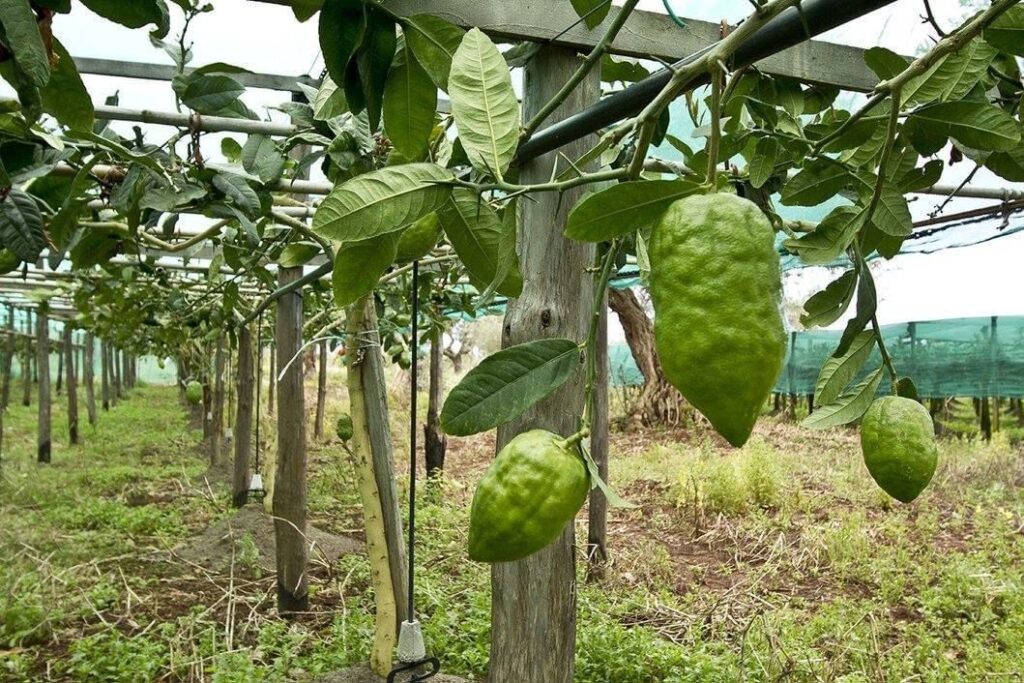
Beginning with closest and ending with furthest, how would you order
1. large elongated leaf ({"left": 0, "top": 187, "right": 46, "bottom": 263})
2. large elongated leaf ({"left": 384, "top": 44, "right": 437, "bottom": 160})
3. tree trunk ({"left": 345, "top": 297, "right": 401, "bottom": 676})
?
1. large elongated leaf ({"left": 384, "top": 44, "right": 437, "bottom": 160})
2. large elongated leaf ({"left": 0, "top": 187, "right": 46, "bottom": 263})
3. tree trunk ({"left": 345, "top": 297, "right": 401, "bottom": 676})

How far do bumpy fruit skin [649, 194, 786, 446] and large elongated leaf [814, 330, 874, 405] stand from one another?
1.05 ft

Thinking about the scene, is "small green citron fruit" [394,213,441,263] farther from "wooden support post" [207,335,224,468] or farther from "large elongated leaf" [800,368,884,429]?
"wooden support post" [207,335,224,468]

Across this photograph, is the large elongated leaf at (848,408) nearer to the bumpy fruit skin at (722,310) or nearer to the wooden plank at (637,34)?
the bumpy fruit skin at (722,310)

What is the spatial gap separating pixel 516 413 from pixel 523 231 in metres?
0.59

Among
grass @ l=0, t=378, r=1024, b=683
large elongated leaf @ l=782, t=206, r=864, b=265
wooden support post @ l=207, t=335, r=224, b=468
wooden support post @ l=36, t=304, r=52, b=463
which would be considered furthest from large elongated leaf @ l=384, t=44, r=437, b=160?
wooden support post @ l=36, t=304, r=52, b=463

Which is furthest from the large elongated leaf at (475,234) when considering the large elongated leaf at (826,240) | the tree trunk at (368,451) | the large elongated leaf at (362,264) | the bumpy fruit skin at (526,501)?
the tree trunk at (368,451)

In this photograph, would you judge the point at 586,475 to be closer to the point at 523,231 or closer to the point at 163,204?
the point at 523,231

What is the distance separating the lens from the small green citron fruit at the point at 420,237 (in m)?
0.69

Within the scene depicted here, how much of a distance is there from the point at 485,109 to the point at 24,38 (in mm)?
296

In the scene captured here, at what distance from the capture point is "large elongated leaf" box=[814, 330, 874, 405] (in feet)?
2.23

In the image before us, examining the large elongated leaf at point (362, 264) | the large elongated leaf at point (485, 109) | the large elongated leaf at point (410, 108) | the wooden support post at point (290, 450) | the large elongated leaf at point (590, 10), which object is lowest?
the wooden support post at point (290, 450)

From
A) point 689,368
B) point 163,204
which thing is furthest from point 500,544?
point 163,204

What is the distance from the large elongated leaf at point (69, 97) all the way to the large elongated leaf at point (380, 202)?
0.40 m

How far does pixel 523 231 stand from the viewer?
1.12 m
